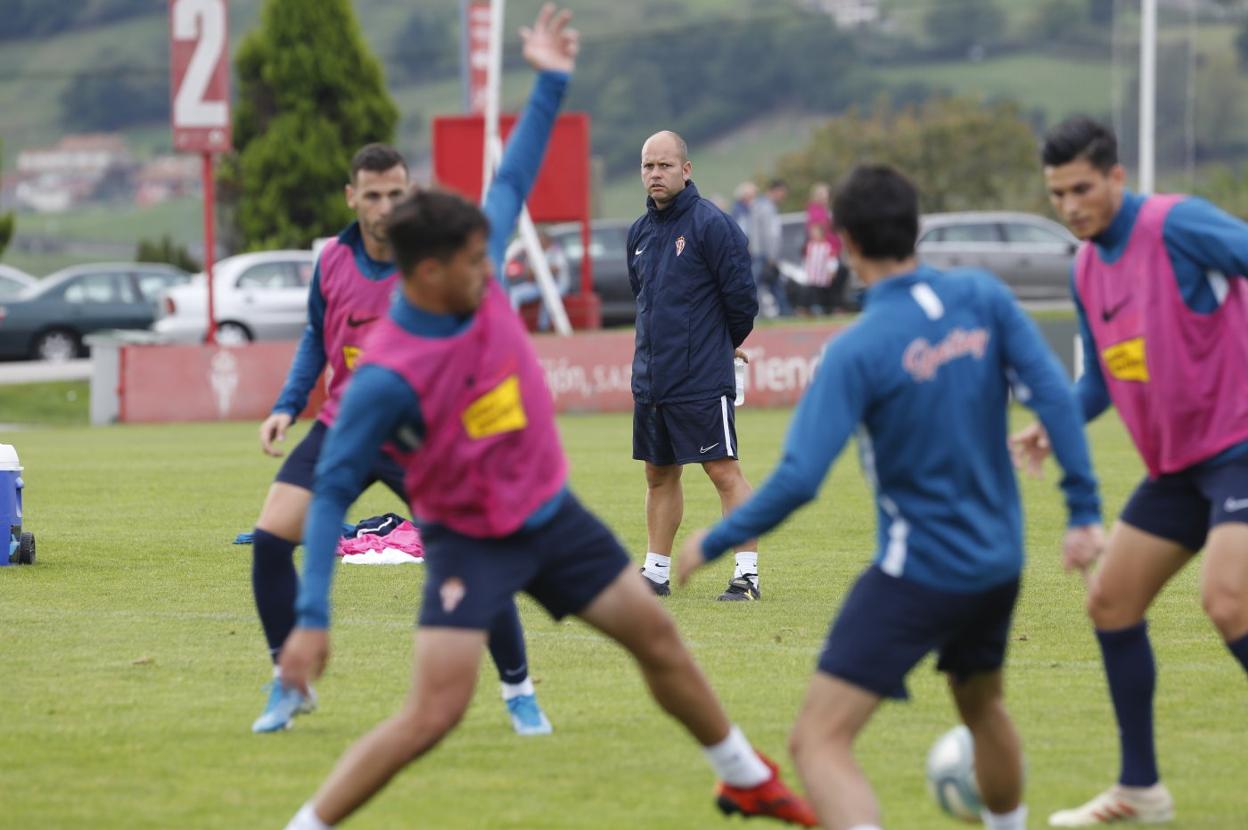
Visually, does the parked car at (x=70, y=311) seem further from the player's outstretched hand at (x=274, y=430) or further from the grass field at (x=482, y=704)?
the player's outstretched hand at (x=274, y=430)

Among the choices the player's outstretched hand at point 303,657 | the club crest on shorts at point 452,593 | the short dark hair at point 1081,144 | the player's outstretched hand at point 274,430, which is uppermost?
the short dark hair at point 1081,144

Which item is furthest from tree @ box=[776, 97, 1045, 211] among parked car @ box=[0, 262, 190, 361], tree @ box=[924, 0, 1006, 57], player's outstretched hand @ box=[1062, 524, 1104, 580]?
tree @ box=[924, 0, 1006, 57]

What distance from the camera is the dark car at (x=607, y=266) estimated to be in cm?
3338

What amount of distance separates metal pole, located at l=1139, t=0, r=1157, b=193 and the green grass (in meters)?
17.7

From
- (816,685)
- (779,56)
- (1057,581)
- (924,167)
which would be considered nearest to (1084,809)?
(816,685)

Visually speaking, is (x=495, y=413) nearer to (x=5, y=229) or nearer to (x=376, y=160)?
(x=376, y=160)

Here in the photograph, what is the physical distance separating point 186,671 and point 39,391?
22254mm

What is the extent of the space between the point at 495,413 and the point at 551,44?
1249 millimetres

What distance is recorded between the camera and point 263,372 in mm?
25562

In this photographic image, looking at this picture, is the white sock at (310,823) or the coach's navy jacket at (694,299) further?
the coach's navy jacket at (694,299)

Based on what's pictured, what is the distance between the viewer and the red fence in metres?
25.4

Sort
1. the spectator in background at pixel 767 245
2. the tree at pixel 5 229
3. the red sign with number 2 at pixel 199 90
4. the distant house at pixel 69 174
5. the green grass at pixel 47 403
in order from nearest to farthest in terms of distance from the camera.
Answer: the red sign with number 2 at pixel 199 90 < the green grass at pixel 47 403 < the spectator in background at pixel 767 245 < the tree at pixel 5 229 < the distant house at pixel 69 174

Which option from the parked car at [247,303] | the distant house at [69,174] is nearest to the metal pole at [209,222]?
the parked car at [247,303]

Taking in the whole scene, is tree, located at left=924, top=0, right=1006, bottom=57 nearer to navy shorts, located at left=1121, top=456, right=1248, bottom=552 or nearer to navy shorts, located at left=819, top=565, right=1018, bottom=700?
navy shorts, located at left=1121, top=456, right=1248, bottom=552
